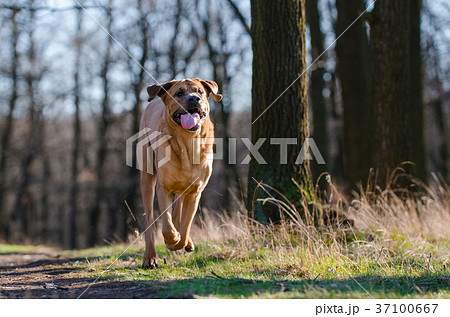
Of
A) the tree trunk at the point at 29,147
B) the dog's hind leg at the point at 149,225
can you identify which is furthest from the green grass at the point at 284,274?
→ the tree trunk at the point at 29,147

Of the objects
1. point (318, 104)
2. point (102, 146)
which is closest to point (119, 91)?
point (102, 146)

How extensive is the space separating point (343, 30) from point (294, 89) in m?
5.48

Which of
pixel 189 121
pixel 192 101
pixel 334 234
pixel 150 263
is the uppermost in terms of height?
pixel 192 101

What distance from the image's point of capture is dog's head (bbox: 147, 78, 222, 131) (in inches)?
214

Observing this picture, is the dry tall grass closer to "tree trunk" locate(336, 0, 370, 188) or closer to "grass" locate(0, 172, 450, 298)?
"grass" locate(0, 172, 450, 298)

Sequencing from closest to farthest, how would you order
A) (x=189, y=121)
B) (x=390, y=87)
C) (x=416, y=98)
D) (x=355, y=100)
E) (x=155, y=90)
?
(x=189, y=121) → (x=155, y=90) → (x=390, y=87) → (x=355, y=100) → (x=416, y=98)

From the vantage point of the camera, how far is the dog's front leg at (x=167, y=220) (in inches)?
212

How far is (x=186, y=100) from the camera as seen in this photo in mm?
5457

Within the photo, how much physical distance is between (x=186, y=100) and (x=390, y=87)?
5.48 meters

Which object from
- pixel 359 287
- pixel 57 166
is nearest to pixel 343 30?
pixel 359 287

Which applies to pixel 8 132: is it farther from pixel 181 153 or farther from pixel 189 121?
pixel 189 121

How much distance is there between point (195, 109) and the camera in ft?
18.1

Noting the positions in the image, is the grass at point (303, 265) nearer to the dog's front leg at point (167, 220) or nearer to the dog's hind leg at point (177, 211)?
the dog's front leg at point (167, 220)
